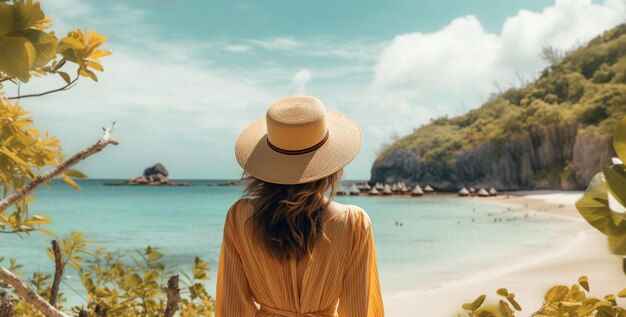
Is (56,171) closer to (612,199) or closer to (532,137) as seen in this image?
(612,199)

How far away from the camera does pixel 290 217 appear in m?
1.79

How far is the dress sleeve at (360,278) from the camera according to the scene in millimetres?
1887

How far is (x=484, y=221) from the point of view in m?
21.7

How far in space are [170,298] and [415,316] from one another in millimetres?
5467

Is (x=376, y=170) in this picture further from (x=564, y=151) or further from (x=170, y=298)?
(x=170, y=298)

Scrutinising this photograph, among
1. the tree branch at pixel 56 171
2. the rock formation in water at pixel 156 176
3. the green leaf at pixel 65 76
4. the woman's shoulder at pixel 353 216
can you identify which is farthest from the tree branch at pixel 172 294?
the rock formation in water at pixel 156 176

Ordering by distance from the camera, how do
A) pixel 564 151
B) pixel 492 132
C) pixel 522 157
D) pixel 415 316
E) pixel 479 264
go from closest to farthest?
pixel 415 316
pixel 479 264
pixel 564 151
pixel 522 157
pixel 492 132

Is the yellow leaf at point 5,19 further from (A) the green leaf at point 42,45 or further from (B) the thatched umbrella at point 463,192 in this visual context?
(B) the thatched umbrella at point 463,192

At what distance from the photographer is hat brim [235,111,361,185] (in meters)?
1.84

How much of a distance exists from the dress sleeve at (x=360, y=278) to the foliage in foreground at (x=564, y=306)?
0.89 metres

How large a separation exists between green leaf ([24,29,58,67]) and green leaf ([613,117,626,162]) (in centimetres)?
60

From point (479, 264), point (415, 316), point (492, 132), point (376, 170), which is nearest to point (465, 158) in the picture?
point (492, 132)

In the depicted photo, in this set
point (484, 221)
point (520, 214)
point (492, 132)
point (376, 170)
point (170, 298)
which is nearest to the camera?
point (170, 298)

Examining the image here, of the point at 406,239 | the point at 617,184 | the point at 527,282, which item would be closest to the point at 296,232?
Answer: the point at 617,184
